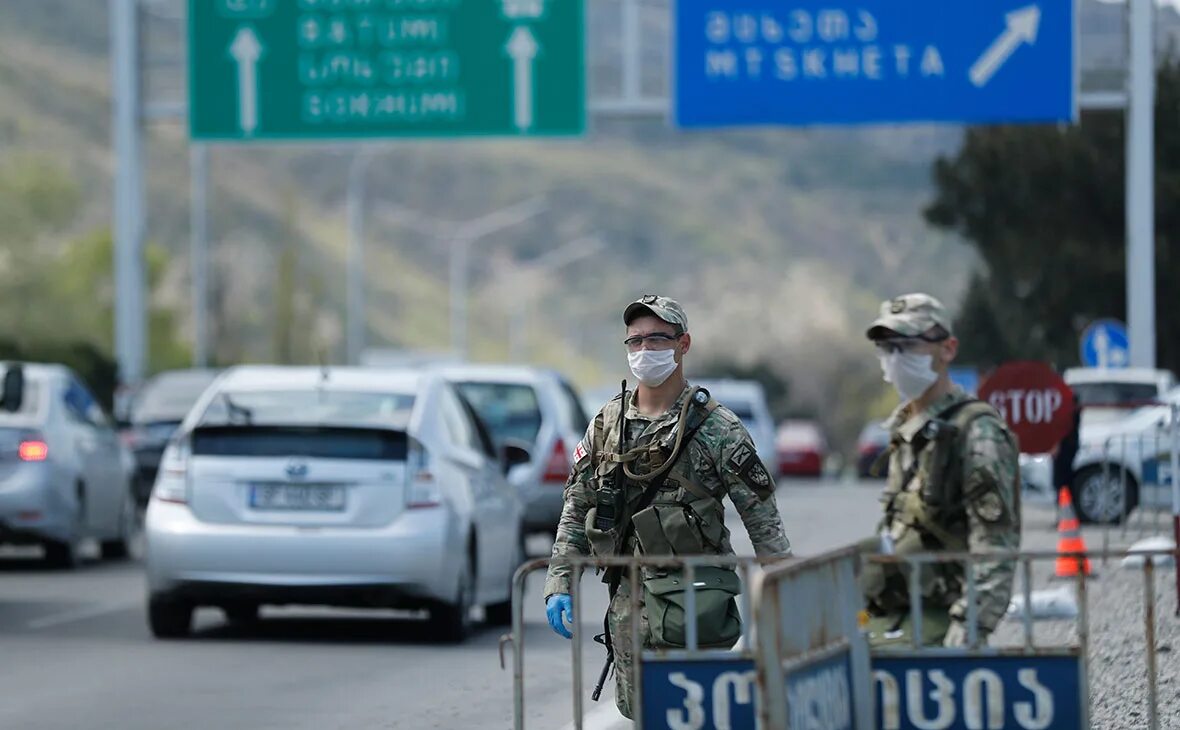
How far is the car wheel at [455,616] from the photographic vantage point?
537 inches

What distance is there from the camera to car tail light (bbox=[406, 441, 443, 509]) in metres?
13.3

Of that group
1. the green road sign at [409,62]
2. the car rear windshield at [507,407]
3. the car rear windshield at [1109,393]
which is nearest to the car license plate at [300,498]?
the car rear windshield at [507,407]

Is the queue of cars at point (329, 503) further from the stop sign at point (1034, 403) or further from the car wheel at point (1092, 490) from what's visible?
the car wheel at point (1092, 490)

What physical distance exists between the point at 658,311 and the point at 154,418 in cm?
2034

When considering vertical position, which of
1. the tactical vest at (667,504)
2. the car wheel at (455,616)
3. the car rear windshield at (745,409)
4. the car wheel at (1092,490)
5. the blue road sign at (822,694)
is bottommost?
the car wheel at (1092,490)

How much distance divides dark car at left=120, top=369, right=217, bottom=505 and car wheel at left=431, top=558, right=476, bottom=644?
12439mm

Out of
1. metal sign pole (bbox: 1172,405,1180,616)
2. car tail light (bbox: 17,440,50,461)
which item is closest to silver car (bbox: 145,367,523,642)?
metal sign pole (bbox: 1172,405,1180,616)

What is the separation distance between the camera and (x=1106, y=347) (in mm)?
31703

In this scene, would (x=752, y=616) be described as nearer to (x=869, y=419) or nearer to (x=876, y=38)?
(x=876, y=38)

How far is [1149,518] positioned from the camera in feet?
72.6

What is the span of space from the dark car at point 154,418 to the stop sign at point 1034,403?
43.0 ft

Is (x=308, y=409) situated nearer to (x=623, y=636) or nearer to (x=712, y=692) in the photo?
(x=623, y=636)

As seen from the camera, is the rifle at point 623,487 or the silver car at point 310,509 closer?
the rifle at point 623,487

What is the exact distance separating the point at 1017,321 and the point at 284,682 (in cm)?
4080
